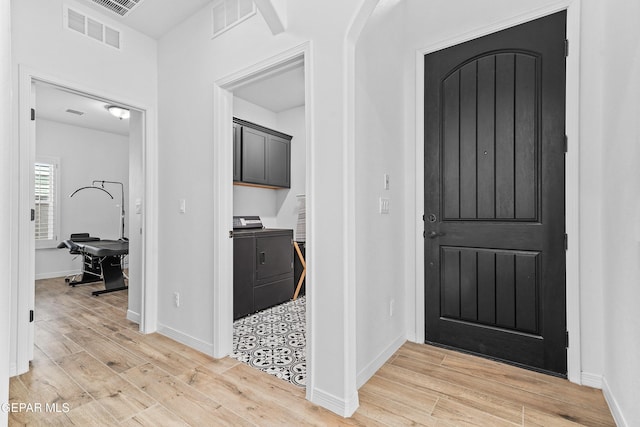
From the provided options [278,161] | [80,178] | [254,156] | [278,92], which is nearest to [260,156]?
[254,156]

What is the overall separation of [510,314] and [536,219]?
694mm

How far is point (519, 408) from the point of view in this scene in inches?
70.6

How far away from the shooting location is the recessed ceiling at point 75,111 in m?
4.36

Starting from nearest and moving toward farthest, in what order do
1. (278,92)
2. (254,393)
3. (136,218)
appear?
(254,393), (136,218), (278,92)

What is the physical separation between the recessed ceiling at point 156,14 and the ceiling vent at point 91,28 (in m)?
0.10

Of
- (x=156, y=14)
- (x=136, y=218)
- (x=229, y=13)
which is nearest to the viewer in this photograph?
(x=229, y=13)

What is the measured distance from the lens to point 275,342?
276 cm

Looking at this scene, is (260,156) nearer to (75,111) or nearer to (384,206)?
(384,206)

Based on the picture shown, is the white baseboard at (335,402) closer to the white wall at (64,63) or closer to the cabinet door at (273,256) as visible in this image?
the cabinet door at (273,256)

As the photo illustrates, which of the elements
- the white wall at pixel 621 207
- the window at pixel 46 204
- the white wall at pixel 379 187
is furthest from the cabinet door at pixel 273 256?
the window at pixel 46 204

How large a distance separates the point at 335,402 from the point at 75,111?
566cm

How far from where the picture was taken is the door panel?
2133mm

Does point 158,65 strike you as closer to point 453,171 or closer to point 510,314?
point 453,171

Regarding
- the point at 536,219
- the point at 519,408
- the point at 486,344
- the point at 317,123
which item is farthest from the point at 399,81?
the point at 519,408
